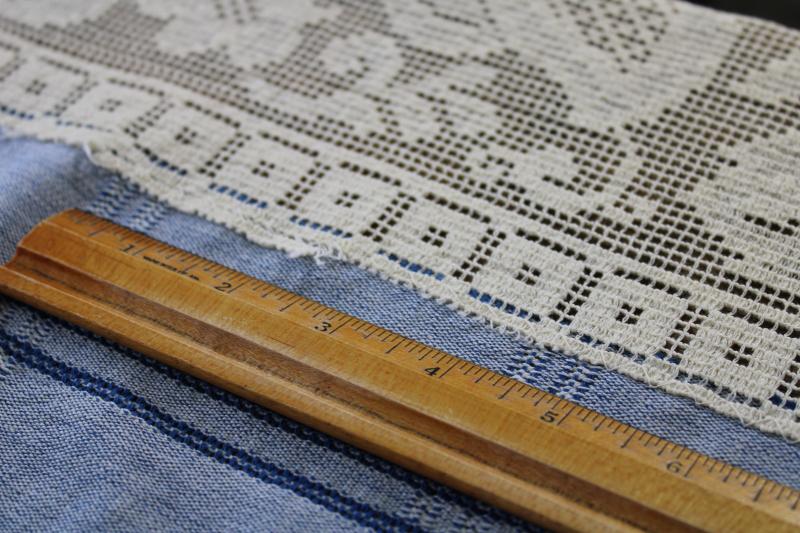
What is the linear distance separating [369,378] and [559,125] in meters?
0.53

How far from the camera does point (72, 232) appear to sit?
1081mm

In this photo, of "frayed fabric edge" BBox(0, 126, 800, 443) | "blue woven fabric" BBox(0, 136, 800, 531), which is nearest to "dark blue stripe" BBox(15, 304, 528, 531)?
"blue woven fabric" BBox(0, 136, 800, 531)

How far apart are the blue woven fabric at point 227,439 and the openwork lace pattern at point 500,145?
1.3 inches

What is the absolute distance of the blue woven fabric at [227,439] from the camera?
2.80 feet

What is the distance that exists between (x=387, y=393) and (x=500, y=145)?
0.48 m

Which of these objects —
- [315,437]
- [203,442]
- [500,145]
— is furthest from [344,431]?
[500,145]

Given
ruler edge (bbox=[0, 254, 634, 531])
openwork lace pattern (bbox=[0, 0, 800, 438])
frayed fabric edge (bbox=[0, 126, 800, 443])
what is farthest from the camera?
openwork lace pattern (bbox=[0, 0, 800, 438])

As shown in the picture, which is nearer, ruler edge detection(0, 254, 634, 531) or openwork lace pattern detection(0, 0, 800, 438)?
ruler edge detection(0, 254, 634, 531)

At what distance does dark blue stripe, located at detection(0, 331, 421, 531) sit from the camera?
855 millimetres

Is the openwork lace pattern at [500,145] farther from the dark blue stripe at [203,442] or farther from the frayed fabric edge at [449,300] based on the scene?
the dark blue stripe at [203,442]

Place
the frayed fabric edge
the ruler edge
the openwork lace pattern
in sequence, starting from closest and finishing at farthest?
the ruler edge → the frayed fabric edge → the openwork lace pattern

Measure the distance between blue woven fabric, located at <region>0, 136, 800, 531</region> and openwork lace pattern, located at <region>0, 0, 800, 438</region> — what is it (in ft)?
0.11

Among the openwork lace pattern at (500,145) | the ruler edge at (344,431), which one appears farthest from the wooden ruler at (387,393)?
the openwork lace pattern at (500,145)

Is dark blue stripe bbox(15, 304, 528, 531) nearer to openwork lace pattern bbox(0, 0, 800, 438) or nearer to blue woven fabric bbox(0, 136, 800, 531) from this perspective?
blue woven fabric bbox(0, 136, 800, 531)
